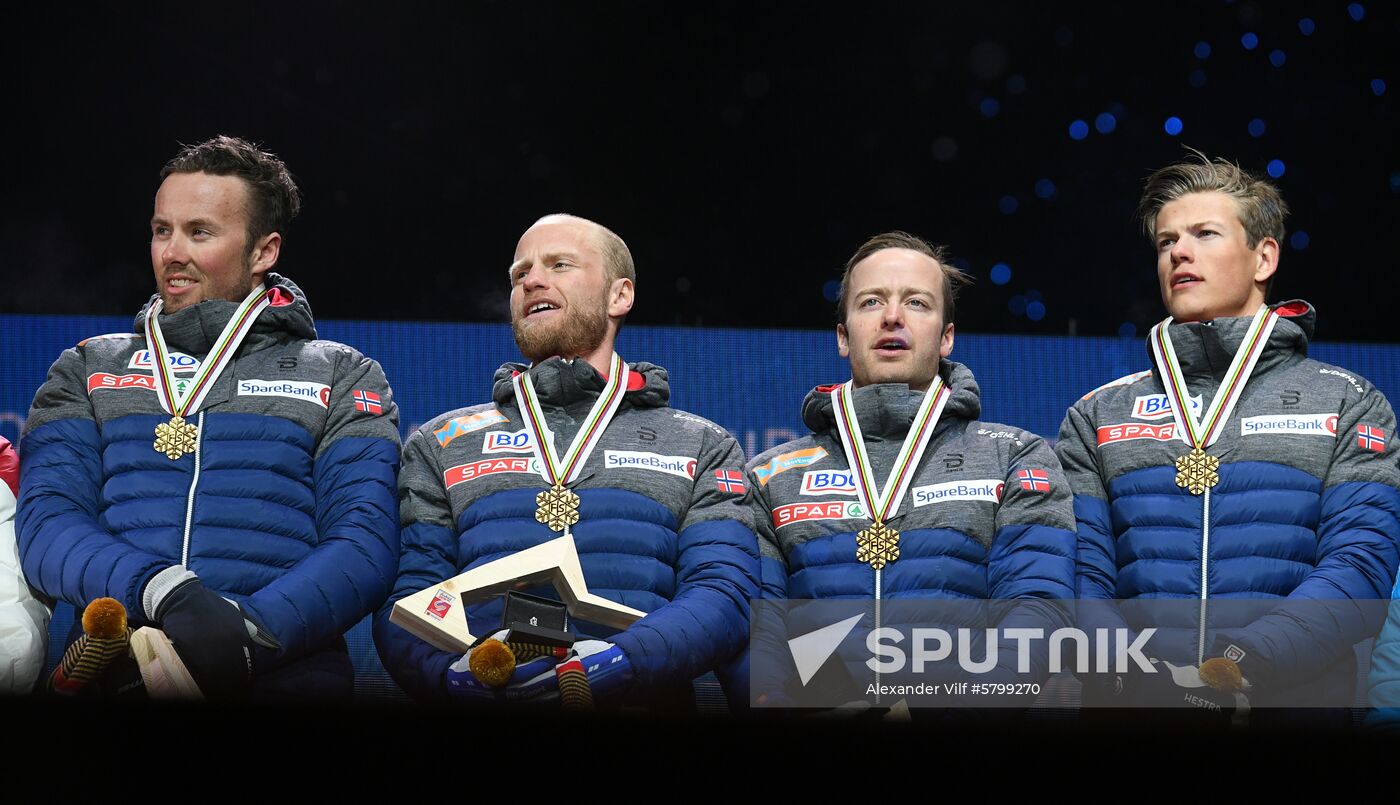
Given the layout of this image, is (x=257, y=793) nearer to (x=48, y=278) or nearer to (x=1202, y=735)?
(x=1202, y=735)

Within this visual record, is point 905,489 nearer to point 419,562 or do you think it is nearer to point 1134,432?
point 1134,432

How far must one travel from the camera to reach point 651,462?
2.74 m

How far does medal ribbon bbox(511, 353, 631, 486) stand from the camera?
2.71 meters

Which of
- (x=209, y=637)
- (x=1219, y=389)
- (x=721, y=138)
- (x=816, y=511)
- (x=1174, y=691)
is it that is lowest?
(x=1174, y=691)

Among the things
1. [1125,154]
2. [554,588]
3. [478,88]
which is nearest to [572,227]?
[554,588]

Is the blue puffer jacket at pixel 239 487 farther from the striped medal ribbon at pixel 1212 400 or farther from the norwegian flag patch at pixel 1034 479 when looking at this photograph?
the striped medal ribbon at pixel 1212 400

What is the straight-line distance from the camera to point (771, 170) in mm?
4781

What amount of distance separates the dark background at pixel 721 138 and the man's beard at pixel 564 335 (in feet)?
5.75

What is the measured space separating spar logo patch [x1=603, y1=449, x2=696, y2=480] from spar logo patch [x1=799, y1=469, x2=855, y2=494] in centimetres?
24

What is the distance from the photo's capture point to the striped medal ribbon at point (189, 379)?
2.65 meters

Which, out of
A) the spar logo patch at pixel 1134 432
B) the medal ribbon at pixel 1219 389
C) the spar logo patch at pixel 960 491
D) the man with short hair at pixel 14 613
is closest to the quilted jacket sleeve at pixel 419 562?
the man with short hair at pixel 14 613

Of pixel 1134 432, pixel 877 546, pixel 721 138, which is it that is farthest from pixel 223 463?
pixel 721 138

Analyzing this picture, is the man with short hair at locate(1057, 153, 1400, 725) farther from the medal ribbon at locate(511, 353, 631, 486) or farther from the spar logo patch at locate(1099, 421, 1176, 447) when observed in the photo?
the medal ribbon at locate(511, 353, 631, 486)

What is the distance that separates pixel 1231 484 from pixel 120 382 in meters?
2.07
